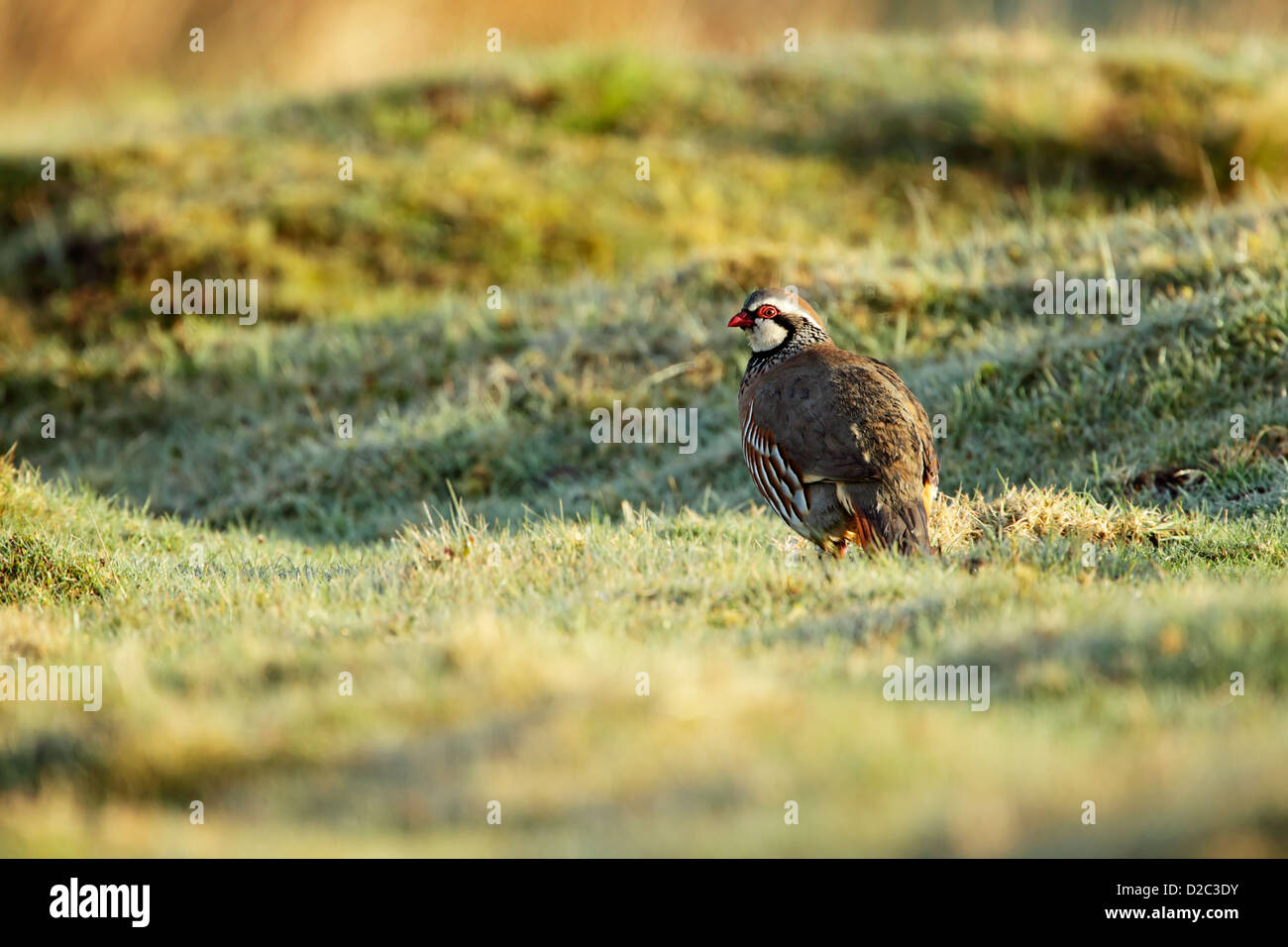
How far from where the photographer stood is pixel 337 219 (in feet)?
45.9

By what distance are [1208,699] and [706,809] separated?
159 centimetres

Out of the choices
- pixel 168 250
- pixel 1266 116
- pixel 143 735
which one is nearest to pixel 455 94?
pixel 168 250

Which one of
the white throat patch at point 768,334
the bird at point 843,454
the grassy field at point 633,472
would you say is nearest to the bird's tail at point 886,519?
the bird at point 843,454

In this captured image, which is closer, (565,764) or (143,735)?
(565,764)

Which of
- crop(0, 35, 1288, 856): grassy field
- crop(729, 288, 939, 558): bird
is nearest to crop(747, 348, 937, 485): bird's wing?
crop(729, 288, 939, 558): bird

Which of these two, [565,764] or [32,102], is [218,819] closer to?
[565,764]

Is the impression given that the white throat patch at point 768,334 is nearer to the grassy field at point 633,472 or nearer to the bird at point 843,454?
the bird at point 843,454

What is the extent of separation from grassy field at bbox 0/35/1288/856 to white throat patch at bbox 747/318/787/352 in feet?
3.41

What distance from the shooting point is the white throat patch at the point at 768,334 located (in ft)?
23.3

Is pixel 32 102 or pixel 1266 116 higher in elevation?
pixel 32 102

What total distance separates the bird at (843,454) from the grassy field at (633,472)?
0.27m

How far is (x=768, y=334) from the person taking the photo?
23.4 ft

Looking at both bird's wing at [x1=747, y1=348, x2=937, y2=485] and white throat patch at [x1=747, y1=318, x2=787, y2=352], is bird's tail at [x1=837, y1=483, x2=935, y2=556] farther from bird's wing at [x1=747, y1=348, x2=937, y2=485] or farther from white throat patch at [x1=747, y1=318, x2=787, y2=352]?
white throat patch at [x1=747, y1=318, x2=787, y2=352]

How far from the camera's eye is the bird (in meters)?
5.98
